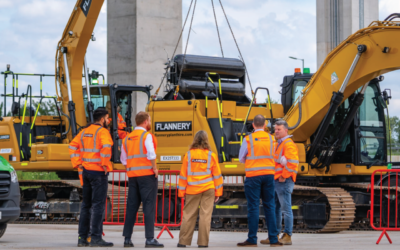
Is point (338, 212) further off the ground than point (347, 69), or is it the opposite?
point (347, 69)

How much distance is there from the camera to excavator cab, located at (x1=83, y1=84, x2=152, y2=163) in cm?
1476

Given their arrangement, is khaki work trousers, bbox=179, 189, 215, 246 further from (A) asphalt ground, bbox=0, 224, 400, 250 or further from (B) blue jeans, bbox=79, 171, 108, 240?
(B) blue jeans, bbox=79, 171, 108, 240

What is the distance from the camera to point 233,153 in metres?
13.3

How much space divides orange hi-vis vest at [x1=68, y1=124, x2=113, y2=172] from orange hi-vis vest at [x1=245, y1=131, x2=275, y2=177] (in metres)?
2.06

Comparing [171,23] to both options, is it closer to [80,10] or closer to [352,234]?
[80,10]

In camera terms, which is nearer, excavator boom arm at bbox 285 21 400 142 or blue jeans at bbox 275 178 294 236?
blue jeans at bbox 275 178 294 236

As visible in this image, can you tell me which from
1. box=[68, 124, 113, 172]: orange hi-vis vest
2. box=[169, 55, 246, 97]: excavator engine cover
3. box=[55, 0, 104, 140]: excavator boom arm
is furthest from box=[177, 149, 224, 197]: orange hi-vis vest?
box=[55, 0, 104, 140]: excavator boom arm

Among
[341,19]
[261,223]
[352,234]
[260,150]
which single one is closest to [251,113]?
[261,223]

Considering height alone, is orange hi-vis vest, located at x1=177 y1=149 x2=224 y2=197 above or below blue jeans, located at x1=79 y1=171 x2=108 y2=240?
above

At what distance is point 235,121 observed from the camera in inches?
542

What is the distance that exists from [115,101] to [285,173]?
5.91m

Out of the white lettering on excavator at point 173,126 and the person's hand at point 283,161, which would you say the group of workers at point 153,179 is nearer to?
the person's hand at point 283,161

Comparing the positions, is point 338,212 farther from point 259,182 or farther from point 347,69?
point 259,182

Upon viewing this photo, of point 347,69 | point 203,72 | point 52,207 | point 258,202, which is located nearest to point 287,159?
point 258,202
